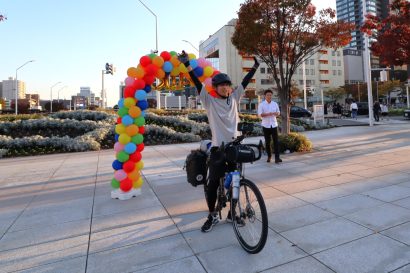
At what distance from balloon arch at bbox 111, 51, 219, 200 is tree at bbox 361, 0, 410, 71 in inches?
387

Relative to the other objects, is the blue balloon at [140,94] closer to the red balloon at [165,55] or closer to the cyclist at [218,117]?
the red balloon at [165,55]

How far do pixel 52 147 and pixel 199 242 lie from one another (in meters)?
11.4

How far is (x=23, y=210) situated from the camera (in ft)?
16.5

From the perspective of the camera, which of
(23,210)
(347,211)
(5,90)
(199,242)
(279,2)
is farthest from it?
(5,90)

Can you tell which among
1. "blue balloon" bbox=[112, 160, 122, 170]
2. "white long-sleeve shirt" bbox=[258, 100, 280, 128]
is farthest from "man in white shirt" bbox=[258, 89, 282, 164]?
"blue balloon" bbox=[112, 160, 122, 170]

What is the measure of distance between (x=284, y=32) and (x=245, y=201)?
831cm

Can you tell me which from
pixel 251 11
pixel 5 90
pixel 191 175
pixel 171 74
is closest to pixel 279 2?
pixel 251 11

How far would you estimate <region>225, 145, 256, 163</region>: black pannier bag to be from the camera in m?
3.23

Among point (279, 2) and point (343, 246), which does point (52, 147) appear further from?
point (343, 246)

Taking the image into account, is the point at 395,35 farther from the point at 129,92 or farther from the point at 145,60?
the point at 129,92

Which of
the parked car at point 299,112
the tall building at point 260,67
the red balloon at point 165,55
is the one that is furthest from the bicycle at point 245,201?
the tall building at point 260,67

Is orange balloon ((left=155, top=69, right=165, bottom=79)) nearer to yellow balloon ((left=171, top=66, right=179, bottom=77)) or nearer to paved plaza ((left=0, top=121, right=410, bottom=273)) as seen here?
yellow balloon ((left=171, top=66, right=179, bottom=77))

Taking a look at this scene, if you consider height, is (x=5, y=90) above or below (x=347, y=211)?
above

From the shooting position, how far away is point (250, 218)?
3.21m
